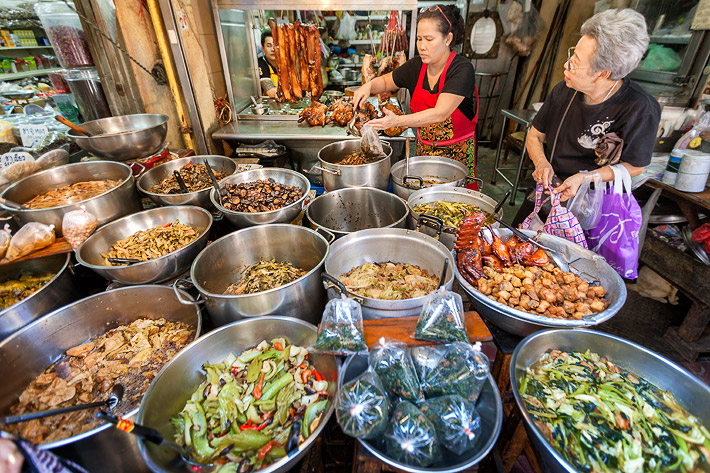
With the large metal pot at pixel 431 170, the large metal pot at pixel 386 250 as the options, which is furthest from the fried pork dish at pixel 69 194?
the large metal pot at pixel 431 170

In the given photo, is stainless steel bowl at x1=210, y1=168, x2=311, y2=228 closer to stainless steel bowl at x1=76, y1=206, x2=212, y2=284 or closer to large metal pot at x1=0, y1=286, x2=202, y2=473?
stainless steel bowl at x1=76, y1=206, x2=212, y2=284

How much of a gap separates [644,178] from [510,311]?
2.79 m

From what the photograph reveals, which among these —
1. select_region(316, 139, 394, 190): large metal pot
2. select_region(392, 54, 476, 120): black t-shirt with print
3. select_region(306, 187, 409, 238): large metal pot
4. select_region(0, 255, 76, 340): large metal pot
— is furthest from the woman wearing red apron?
select_region(0, 255, 76, 340): large metal pot

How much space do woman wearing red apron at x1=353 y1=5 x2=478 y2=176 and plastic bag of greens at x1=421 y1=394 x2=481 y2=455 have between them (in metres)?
2.31

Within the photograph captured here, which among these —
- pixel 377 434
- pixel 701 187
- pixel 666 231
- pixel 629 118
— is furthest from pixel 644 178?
pixel 377 434

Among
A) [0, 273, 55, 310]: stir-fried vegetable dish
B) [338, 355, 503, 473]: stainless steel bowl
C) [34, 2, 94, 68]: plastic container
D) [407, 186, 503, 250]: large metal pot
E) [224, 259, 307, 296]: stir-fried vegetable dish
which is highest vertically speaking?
[34, 2, 94, 68]: plastic container

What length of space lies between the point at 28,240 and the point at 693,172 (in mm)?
5117

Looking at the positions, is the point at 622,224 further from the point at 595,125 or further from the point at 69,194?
the point at 69,194

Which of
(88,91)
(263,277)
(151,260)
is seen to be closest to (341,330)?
(263,277)

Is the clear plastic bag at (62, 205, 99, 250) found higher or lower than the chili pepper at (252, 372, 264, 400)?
higher

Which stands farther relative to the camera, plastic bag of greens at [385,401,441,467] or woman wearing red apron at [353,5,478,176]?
woman wearing red apron at [353,5,478,176]

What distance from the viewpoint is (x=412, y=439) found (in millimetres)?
1023

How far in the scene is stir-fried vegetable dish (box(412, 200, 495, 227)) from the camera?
92.8 inches

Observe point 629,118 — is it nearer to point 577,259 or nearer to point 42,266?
point 577,259
